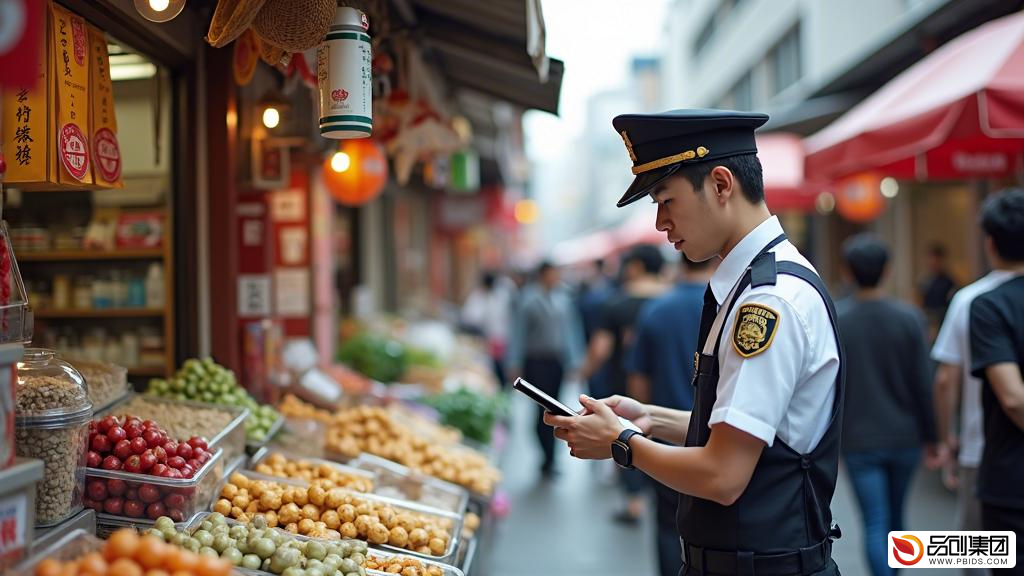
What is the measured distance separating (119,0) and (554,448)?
731 cm

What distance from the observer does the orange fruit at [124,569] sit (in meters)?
2.07

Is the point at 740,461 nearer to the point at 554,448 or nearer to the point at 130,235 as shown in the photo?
the point at 130,235

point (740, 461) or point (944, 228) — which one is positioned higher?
point (944, 228)

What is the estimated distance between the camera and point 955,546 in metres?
3.74

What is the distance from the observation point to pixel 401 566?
3.32 meters

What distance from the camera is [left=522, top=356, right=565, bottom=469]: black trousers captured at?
977 centimetres

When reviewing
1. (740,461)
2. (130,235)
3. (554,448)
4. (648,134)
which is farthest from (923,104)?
(554,448)

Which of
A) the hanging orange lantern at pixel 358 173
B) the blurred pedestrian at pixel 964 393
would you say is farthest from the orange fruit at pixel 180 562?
the hanging orange lantern at pixel 358 173

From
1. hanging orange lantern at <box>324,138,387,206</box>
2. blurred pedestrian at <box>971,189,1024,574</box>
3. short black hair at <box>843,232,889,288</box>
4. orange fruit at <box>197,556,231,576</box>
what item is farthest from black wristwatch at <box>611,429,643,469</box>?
hanging orange lantern at <box>324,138,387,206</box>

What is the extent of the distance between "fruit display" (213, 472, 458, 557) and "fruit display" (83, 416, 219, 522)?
176mm

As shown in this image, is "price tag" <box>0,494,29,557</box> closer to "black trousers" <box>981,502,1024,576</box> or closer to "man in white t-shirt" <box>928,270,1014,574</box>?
"black trousers" <box>981,502,1024,576</box>

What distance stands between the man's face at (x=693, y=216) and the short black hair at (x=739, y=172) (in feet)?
0.06

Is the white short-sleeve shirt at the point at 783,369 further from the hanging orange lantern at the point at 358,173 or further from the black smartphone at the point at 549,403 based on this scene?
the hanging orange lantern at the point at 358,173

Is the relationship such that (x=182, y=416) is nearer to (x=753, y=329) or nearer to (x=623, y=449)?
(x=623, y=449)
